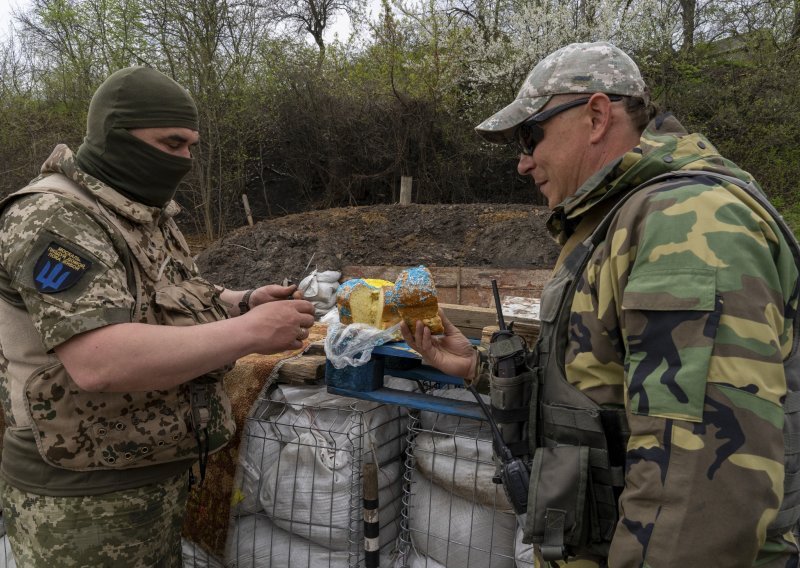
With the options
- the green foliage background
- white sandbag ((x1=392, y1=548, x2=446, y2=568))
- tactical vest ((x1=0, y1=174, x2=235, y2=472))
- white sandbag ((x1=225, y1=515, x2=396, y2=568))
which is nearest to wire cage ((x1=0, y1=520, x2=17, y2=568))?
white sandbag ((x1=225, y1=515, x2=396, y2=568))

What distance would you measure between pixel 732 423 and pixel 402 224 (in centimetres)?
892

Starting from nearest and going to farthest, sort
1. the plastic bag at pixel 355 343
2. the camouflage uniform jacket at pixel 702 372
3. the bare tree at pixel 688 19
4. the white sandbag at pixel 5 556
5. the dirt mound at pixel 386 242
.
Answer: the camouflage uniform jacket at pixel 702 372 → the plastic bag at pixel 355 343 → the white sandbag at pixel 5 556 → the dirt mound at pixel 386 242 → the bare tree at pixel 688 19

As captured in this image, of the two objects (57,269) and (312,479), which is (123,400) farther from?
(312,479)

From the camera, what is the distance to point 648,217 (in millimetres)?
1138

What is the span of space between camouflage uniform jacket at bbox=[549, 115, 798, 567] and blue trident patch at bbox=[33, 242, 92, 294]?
134 centimetres

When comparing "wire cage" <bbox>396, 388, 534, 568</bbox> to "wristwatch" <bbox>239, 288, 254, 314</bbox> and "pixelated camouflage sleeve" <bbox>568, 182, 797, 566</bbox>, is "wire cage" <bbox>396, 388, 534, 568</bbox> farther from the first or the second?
"pixelated camouflage sleeve" <bbox>568, 182, 797, 566</bbox>

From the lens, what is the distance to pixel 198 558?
263cm

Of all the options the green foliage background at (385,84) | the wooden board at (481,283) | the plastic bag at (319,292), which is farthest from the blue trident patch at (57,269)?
the green foliage background at (385,84)

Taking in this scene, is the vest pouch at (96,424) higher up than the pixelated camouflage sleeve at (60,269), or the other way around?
the pixelated camouflage sleeve at (60,269)

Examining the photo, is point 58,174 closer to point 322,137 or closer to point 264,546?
point 264,546

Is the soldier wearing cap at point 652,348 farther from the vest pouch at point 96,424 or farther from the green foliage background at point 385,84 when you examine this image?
the green foliage background at point 385,84

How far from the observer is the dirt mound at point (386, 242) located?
850 centimetres

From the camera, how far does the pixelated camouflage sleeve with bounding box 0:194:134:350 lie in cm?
149

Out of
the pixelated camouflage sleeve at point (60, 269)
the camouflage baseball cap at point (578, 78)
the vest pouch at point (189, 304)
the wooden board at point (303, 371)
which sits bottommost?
the wooden board at point (303, 371)
